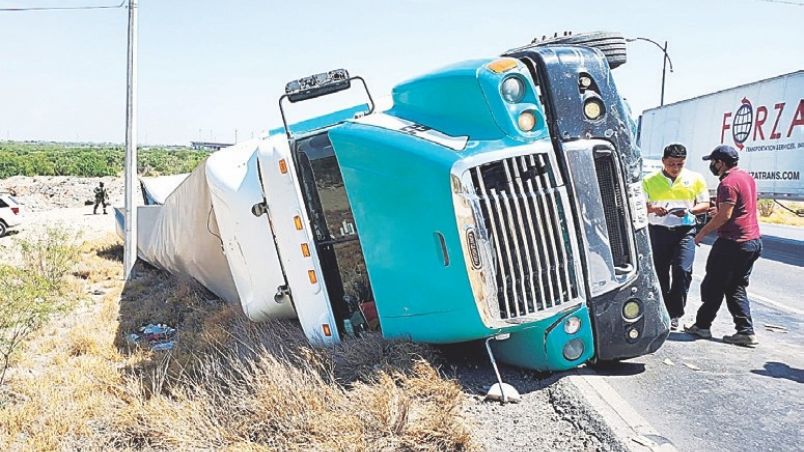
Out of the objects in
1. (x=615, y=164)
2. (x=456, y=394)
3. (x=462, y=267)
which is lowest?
(x=456, y=394)

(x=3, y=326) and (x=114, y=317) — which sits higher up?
(x=3, y=326)

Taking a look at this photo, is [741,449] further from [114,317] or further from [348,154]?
[114,317]

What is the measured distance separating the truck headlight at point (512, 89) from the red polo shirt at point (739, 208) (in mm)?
2290

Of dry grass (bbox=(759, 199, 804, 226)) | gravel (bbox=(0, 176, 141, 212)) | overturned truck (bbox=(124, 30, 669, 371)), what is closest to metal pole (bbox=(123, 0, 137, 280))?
overturned truck (bbox=(124, 30, 669, 371))

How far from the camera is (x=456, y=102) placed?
142 inches

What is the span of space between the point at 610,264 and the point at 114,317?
5688 mm

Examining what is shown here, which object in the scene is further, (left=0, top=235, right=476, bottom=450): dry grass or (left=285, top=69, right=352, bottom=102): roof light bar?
(left=285, top=69, right=352, bottom=102): roof light bar

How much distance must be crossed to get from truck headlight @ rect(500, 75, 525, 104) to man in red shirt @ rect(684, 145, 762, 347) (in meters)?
2.21

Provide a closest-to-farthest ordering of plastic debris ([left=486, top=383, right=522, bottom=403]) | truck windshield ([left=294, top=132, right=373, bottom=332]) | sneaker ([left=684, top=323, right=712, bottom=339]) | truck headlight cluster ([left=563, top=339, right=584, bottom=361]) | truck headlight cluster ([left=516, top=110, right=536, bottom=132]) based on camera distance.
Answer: truck headlight cluster ([left=516, top=110, right=536, bottom=132])
plastic debris ([left=486, top=383, right=522, bottom=403])
truck headlight cluster ([left=563, top=339, right=584, bottom=361])
truck windshield ([left=294, top=132, right=373, bottom=332])
sneaker ([left=684, top=323, right=712, bottom=339])

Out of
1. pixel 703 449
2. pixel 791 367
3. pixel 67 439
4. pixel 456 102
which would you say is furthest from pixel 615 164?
pixel 67 439

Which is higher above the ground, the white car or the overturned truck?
the white car

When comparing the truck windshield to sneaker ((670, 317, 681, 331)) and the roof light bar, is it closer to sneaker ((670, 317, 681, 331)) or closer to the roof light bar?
the roof light bar

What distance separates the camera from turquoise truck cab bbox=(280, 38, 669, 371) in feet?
10.7

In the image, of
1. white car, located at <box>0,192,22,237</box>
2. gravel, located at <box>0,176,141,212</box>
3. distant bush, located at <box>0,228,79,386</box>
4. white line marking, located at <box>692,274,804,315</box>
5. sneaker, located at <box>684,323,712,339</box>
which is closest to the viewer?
distant bush, located at <box>0,228,79,386</box>
